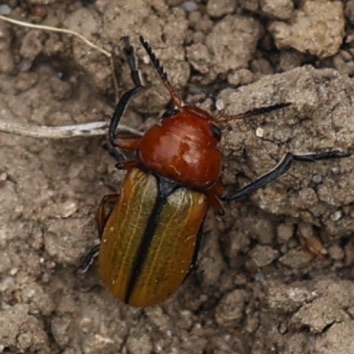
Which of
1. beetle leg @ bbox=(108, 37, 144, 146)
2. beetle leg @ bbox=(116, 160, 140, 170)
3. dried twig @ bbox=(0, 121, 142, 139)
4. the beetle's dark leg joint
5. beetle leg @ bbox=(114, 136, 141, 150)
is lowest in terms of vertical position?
the beetle's dark leg joint

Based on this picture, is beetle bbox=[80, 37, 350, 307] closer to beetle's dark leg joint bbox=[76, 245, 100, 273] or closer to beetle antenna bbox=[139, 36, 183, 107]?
beetle antenna bbox=[139, 36, 183, 107]

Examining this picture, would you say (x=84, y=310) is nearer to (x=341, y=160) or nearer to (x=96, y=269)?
(x=96, y=269)

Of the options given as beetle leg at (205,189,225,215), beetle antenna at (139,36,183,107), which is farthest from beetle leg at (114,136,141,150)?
beetle leg at (205,189,225,215)

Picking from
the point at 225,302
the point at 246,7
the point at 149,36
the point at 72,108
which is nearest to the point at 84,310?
the point at 225,302

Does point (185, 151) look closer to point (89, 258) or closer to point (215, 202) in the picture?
point (215, 202)

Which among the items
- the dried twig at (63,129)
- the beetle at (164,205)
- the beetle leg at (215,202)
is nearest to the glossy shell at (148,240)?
the beetle at (164,205)
